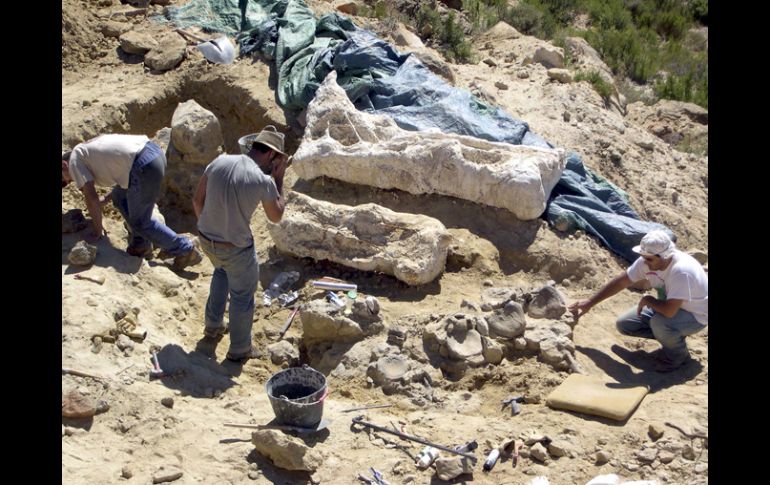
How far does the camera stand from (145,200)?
6.23m

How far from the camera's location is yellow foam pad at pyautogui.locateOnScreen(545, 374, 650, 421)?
484 centimetres

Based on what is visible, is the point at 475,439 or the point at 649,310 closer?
the point at 475,439

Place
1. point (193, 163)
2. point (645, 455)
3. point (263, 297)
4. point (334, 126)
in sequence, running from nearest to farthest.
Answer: point (645, 455), point (263, 297), point (334, 126), point (193, 163)

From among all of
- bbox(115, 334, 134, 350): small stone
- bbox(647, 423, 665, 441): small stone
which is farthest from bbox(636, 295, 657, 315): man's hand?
bbox(115, 334, 134, 350): small stone

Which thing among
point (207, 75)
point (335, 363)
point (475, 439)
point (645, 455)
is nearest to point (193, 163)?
point (207, 75)

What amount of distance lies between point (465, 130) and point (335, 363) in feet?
10.1

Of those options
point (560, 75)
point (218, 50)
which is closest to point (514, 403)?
point (218, 50)

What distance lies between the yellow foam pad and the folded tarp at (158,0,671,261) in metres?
2.13

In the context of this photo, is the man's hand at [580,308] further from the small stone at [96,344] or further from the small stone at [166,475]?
the small stone at [96,344]

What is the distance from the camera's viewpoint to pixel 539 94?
973 centimetres

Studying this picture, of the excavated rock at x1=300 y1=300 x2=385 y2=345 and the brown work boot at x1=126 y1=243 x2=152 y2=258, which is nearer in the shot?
the excavated rock at x1=300 y1=300 x2=385 y2=345

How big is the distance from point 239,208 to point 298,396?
1310mm

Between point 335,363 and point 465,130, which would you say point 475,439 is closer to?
point 335,363

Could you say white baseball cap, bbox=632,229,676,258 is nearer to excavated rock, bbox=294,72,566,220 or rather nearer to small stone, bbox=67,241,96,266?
excavated rock, bbox=294,72,566,220
